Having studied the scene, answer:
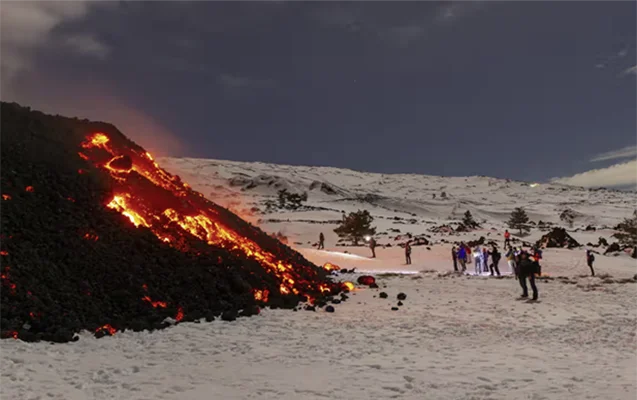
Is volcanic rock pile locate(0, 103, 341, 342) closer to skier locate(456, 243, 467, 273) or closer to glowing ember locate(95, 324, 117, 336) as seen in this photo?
glowing ember locate(95, 324, 117, 336)

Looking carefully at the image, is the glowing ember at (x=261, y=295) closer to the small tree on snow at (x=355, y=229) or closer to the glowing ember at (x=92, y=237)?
the glowing ember at (x=92, y=237)

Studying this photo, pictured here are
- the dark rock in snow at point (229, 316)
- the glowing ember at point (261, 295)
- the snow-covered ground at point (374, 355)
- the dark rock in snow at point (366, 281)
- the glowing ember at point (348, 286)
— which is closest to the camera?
the snow-covered ground at point (374, 355)

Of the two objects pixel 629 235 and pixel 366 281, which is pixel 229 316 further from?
pixel 629 235

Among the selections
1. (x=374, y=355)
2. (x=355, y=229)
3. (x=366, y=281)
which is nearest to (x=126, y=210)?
(x=374, y=355)

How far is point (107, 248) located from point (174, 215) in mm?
4482

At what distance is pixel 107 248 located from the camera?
1587 cm

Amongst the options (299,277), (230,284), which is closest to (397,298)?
(299,277)

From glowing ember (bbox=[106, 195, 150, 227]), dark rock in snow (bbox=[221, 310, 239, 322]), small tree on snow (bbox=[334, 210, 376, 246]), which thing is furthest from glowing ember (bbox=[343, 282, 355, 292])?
small tree on snow (bbox=[334, 210, 376, 246])

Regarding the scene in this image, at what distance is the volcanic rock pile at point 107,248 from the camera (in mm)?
12688

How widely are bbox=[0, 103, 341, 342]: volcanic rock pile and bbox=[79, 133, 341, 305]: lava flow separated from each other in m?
0.07

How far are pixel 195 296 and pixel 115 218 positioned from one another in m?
4.94

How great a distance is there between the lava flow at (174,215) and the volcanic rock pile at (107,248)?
0.07m

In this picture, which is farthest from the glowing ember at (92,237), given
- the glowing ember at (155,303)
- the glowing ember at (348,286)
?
the glowing ember at (348,286)

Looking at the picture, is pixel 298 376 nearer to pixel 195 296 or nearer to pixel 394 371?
pixel 394 371
